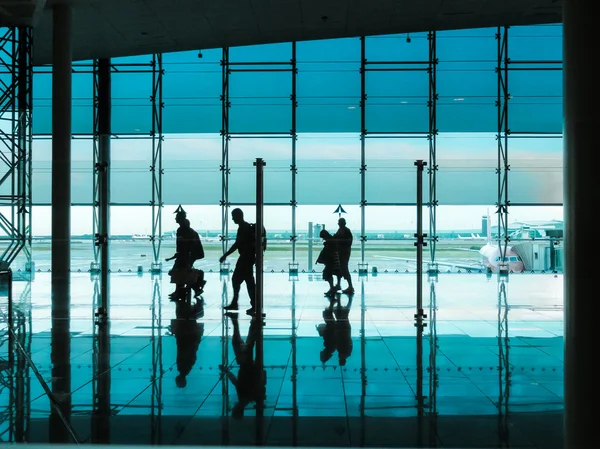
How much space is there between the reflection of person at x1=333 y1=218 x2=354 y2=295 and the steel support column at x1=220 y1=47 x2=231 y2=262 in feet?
15.9

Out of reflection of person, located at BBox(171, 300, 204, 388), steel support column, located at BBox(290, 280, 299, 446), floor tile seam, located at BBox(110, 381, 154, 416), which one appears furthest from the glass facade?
floor tile seam, located at BBox(110, 381, 154, 416)

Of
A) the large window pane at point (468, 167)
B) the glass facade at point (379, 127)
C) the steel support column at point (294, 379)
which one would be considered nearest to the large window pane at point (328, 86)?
the glass facade at point (379, 127)

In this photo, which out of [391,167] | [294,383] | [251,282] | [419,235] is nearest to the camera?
[294,383]

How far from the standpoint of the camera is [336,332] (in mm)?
6496

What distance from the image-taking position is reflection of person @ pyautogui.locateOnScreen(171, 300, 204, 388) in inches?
189

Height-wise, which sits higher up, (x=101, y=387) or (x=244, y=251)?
(x=244, y=251)

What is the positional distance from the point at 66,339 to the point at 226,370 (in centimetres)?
217

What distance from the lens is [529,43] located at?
13688 millimetres

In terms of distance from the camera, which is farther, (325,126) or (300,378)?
(325,126)

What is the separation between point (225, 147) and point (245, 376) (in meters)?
9.77

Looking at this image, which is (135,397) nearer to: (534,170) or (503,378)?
(503,378)

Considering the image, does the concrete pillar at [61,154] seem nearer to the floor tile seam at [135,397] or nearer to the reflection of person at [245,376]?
the reflection of person at [245,376]

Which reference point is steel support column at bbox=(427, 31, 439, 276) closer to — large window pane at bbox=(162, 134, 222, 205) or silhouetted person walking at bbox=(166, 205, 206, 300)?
large window pane at bbox=(162, 134, 222, 205)

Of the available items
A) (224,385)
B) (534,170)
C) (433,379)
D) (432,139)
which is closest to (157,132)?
(432,139)
